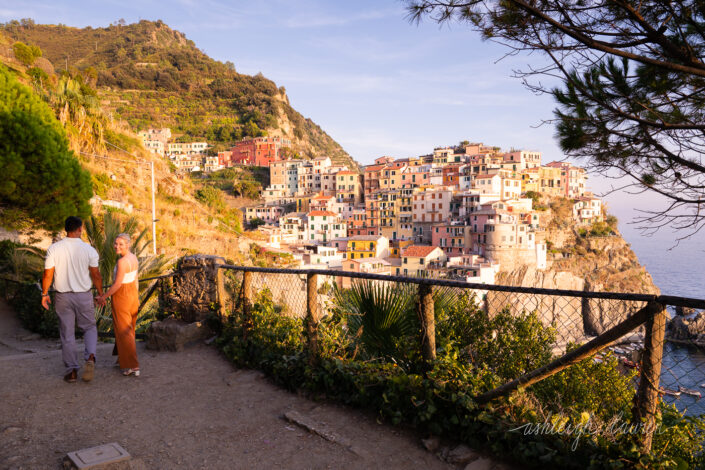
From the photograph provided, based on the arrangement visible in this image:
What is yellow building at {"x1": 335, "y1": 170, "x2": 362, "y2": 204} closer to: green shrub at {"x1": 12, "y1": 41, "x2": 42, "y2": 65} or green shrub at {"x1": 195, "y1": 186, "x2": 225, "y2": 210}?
green shrub at {"x1": 195, "y1": 186, "x2": 225, "y2": 210}

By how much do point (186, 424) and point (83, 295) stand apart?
2.01 meters

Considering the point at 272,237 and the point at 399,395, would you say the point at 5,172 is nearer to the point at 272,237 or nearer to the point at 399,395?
the point at 399,395

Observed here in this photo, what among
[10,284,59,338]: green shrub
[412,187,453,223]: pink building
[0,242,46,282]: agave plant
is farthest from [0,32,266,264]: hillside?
[412,187,453,223]: pink building

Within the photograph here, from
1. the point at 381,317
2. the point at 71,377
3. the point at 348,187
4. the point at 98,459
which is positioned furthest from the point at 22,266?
the point at 348,187

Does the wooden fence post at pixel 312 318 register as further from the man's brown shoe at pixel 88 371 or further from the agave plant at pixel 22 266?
the agave plant at pixel 22 266

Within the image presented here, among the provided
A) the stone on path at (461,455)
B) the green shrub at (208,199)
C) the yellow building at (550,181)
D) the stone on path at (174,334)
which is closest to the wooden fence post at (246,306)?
the stone on path at (174,334)

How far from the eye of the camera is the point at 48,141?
445 inches

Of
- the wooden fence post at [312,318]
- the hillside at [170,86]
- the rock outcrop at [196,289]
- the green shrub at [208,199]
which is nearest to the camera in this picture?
the wooden fence post at [312,318]

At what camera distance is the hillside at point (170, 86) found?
331 feet

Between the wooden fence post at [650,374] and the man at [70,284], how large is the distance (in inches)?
189

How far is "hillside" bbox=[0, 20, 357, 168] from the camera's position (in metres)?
101

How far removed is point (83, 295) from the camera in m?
4.74

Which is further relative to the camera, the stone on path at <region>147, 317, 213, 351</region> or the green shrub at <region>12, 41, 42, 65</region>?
the green shrub at <region>12, 41, 42, 65</region>

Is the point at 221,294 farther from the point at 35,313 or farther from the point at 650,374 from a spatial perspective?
the point at 650,374
